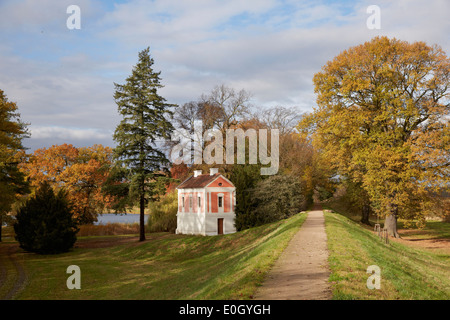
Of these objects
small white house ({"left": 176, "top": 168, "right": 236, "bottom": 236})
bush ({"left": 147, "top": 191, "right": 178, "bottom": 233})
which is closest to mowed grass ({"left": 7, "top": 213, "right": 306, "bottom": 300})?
small white house ({"left": 176, "top": 168, "right": 236, "bottom": 236})

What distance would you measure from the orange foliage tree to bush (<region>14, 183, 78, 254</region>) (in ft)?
35.8

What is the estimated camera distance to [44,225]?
115 ft

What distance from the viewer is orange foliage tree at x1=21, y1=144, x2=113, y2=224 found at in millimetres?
48688

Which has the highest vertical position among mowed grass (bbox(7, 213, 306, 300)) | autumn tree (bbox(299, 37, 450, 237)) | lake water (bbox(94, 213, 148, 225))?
autumn tree (bbox(299, 37, 450, 237))

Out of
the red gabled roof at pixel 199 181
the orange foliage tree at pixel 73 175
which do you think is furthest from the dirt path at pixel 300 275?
the orange foliage tree at pixel 73 175

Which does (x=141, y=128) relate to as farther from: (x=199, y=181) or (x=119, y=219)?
(x=119, y=219)

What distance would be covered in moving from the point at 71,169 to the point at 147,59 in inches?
812

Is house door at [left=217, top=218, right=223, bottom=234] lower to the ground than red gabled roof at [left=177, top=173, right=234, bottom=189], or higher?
lower

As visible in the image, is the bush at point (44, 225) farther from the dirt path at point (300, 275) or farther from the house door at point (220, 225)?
the dirt path at point (300, 275)

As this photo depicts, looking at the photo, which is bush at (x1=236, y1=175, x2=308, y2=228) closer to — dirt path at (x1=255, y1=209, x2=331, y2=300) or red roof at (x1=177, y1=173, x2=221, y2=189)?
red roof at (x1=177, y1=173, x2=221, y2=189)

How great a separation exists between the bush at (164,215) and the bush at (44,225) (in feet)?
38.9

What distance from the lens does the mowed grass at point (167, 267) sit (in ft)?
41.6

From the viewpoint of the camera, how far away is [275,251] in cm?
1523
